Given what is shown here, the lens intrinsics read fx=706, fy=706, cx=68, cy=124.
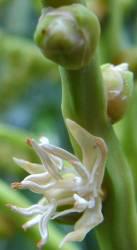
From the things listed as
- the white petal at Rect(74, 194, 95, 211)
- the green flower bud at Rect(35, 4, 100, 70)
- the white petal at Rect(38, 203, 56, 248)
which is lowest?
the white petal at Rect(38, 203, 56, 248)

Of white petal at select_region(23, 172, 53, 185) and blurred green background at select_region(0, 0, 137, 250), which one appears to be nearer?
white petal at select_region(23, 172, 53, 185)

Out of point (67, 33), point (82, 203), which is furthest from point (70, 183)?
point (67, 33)

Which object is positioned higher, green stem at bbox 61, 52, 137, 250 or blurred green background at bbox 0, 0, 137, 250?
green stem at bbox 61, 52, 137, 250

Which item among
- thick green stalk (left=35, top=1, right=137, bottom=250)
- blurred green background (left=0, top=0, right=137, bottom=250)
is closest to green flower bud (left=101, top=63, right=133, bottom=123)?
thick green stalk (left=35, top=1, right=137, bottom=250)

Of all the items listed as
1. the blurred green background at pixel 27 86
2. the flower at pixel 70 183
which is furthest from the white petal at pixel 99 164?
the blurred green background at pixel 27 86

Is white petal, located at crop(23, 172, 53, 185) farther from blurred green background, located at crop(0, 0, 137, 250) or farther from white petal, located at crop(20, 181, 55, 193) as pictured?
blurred green background, located at crop(0, 0, 137, 250)

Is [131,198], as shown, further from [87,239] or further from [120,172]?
[87,239]

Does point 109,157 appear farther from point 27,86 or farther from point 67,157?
point 27,86
